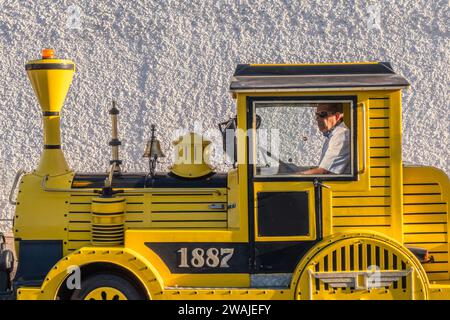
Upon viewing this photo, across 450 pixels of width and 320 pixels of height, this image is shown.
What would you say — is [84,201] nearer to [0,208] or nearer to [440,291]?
[440,291]

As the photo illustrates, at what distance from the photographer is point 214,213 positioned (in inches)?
216

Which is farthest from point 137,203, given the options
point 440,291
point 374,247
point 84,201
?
point 440,291

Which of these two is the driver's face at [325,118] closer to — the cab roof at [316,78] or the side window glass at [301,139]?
the side window glass at [301,139]

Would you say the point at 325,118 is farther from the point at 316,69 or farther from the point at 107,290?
the point at 107,290

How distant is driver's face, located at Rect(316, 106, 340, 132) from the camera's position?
5324mm

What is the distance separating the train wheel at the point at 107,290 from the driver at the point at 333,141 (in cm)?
146

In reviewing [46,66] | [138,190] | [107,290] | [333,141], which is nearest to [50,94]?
[46,66]

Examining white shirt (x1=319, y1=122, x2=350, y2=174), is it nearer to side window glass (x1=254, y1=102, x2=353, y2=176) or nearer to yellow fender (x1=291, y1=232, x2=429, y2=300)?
side window glass (x1=254, y1=102, x2=353, y2=176)

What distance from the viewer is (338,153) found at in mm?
5266

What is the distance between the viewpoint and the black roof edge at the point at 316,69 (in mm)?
5273

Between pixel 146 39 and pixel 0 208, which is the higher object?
pixel 146 39

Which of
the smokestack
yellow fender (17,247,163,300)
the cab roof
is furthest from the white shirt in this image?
the smokestack
